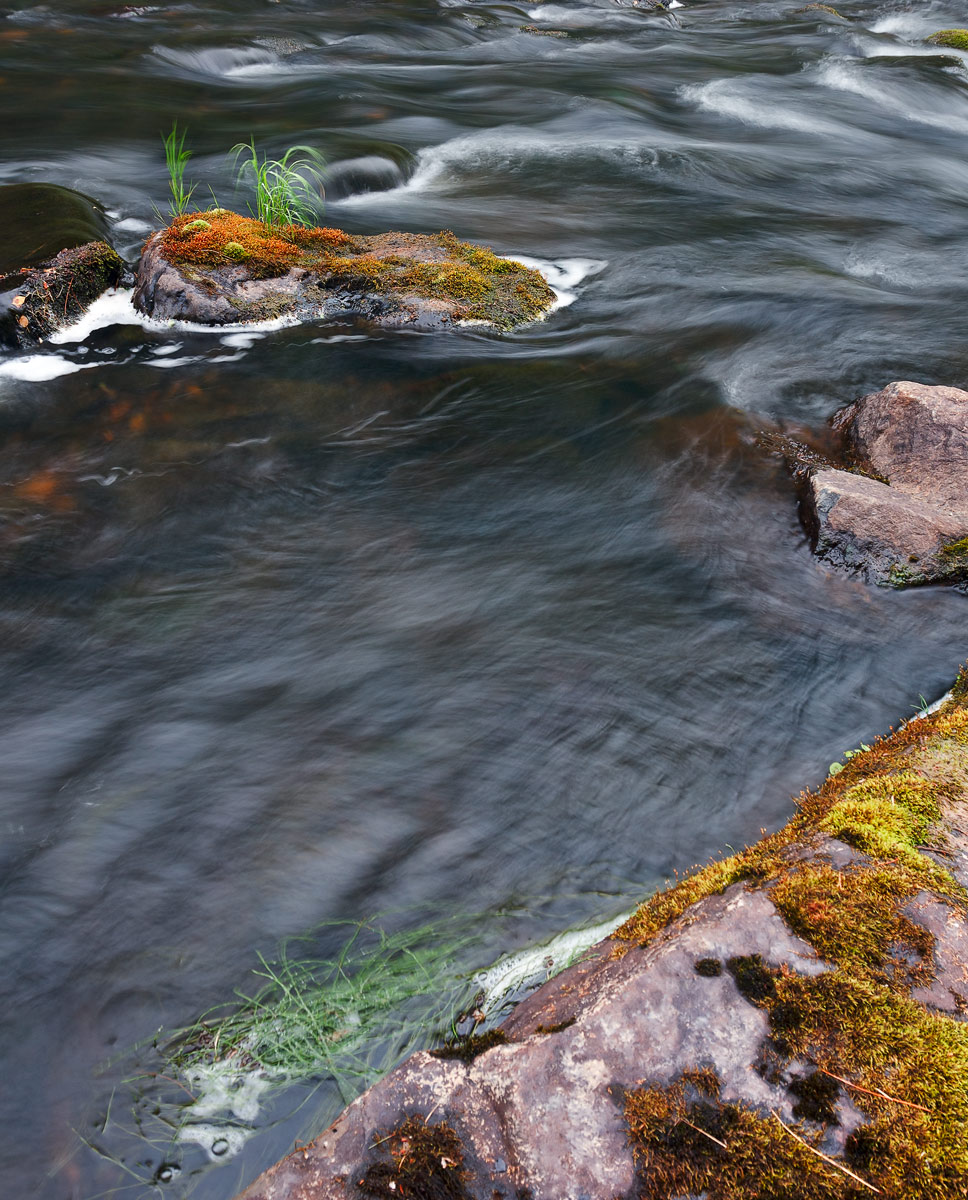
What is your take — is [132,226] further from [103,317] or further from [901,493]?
[901,493]

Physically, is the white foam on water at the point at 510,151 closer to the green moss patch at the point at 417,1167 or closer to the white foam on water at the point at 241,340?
the white foam on water at the point at 241,340

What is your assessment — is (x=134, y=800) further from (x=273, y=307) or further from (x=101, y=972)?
(x=273, y=307)

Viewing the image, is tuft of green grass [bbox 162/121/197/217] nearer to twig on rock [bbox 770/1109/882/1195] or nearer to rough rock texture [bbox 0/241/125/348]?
rough rock texture [bbox 0/241/125/348]

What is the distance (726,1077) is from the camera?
2.04 meters

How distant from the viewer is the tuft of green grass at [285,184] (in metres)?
7.84

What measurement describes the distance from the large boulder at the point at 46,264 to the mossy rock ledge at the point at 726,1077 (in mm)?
6499

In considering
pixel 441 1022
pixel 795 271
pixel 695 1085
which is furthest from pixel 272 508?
pixel 795 271

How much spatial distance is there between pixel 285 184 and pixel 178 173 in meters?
1.97

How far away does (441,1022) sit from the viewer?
2.93m

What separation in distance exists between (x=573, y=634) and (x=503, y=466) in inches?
66.7

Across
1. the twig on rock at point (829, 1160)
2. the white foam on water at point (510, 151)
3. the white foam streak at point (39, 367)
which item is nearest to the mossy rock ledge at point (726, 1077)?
the twig on rock at point (829, 1160)

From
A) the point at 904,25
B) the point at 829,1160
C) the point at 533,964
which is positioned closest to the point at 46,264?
the point at 533,964

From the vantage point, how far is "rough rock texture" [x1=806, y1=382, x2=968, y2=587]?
4.94m

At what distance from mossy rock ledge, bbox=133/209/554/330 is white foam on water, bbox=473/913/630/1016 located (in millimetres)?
5113
